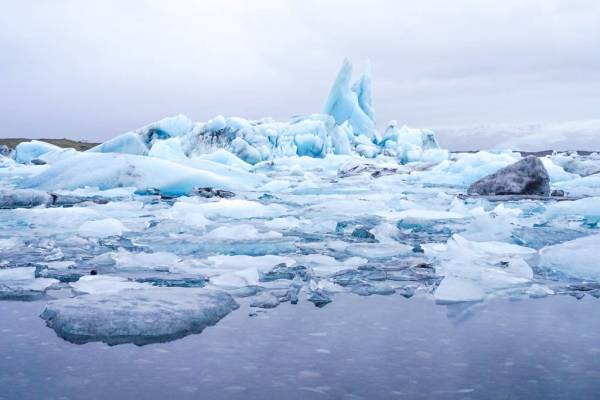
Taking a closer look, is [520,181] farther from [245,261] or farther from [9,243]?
[9,243]

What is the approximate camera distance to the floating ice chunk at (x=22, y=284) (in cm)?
319

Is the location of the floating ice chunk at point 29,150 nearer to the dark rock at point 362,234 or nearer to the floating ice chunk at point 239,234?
the floating ice chunk at point 239,234

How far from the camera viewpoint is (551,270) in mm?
3992

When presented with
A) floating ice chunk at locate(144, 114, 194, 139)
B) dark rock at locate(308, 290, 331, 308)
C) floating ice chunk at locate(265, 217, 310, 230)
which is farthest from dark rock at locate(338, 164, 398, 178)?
dark rock at locate(308, 290, 331, 308)

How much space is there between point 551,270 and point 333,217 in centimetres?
375

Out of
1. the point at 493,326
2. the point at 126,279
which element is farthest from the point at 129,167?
the point at 493,326

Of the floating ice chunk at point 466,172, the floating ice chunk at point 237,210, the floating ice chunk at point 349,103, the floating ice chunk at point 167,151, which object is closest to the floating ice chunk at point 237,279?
the floating ice chunk at point 237,210

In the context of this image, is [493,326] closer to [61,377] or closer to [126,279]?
[61,377]

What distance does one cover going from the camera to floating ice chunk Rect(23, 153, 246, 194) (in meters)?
11.7

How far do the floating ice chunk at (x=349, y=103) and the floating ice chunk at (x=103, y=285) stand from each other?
26.8 m

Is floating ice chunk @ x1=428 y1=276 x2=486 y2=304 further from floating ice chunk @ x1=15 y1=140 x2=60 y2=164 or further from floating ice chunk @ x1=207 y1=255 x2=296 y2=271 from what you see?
floating ice chunk @ x1=15 y1=140 x2=60 y2=164

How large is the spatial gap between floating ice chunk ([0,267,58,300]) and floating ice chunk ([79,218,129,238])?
1942mm

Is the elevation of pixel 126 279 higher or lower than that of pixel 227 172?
lower

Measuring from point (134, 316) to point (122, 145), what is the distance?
16626 millimetres
